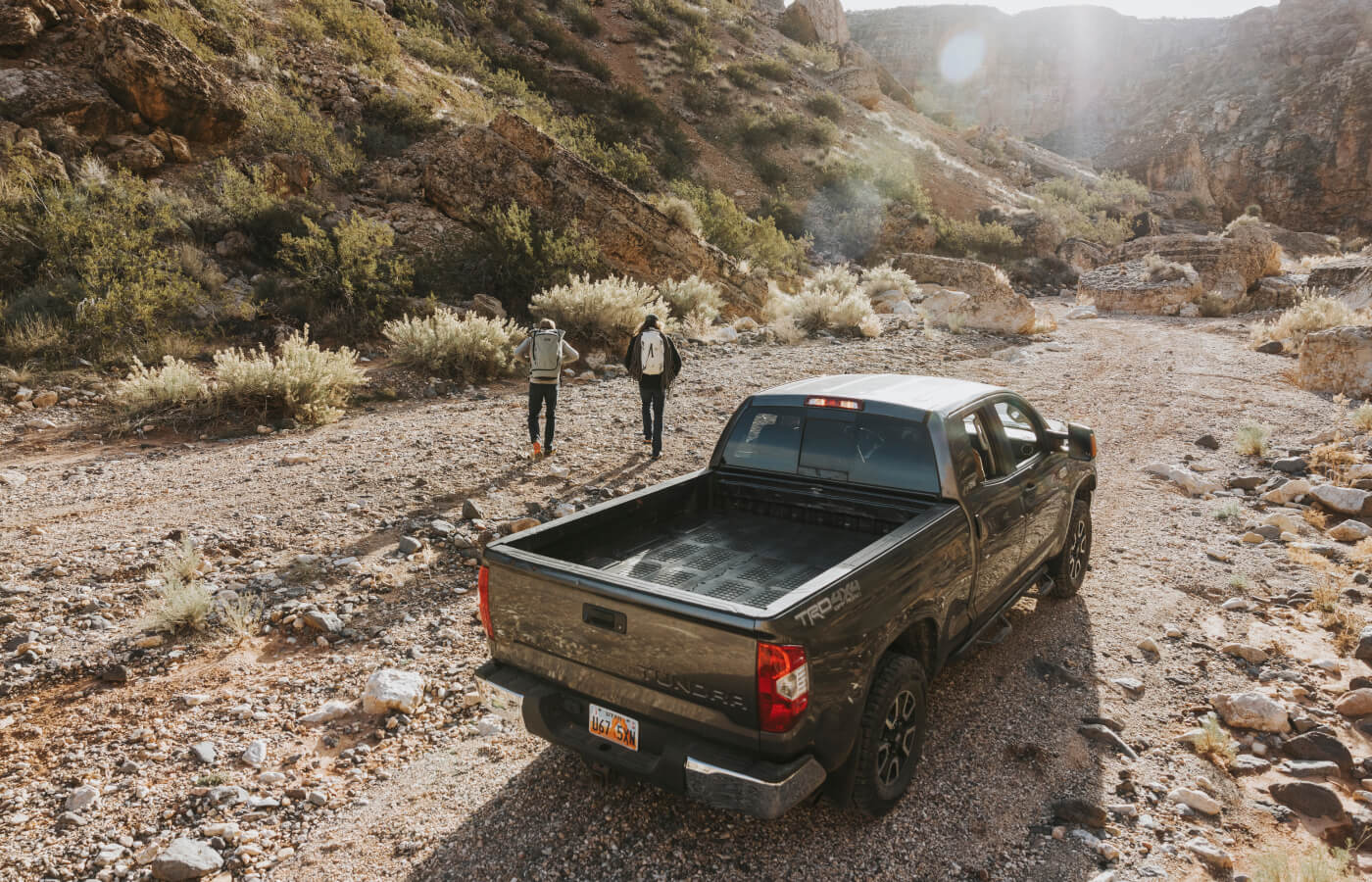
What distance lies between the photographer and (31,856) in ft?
9.11

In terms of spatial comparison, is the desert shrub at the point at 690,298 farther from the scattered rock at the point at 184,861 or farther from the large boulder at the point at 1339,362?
the scattered rock at the point at 184,861

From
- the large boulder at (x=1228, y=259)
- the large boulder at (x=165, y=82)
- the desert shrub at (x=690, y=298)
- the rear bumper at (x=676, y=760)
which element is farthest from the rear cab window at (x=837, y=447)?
the large boulder at (x=1228, y=259)

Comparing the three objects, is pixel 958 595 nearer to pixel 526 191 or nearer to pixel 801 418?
pixel 801 418

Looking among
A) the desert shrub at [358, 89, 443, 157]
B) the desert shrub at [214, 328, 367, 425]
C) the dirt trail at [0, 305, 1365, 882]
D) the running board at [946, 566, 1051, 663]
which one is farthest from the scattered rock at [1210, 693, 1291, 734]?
the desert shrub at [358, 89, 443, 157]

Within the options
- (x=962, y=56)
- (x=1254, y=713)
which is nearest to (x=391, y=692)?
(x=1254, y=713)

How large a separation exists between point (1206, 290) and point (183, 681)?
27.8 metres

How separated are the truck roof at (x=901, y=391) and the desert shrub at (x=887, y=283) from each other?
1797 cm

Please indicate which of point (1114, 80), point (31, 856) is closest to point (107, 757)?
point (31, 856)

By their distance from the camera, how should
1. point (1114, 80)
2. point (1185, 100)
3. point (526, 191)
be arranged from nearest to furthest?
point (526, 191), point (1185, 100), point (1114, 80)

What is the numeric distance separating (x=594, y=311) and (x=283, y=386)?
18.0 ft

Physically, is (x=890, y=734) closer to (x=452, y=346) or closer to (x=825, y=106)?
(x=452, y=346)

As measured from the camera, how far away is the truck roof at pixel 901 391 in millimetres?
3811

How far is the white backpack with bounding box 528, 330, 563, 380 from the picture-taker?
799 cm

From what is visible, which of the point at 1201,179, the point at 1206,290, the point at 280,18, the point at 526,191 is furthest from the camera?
the point at 1201,179
